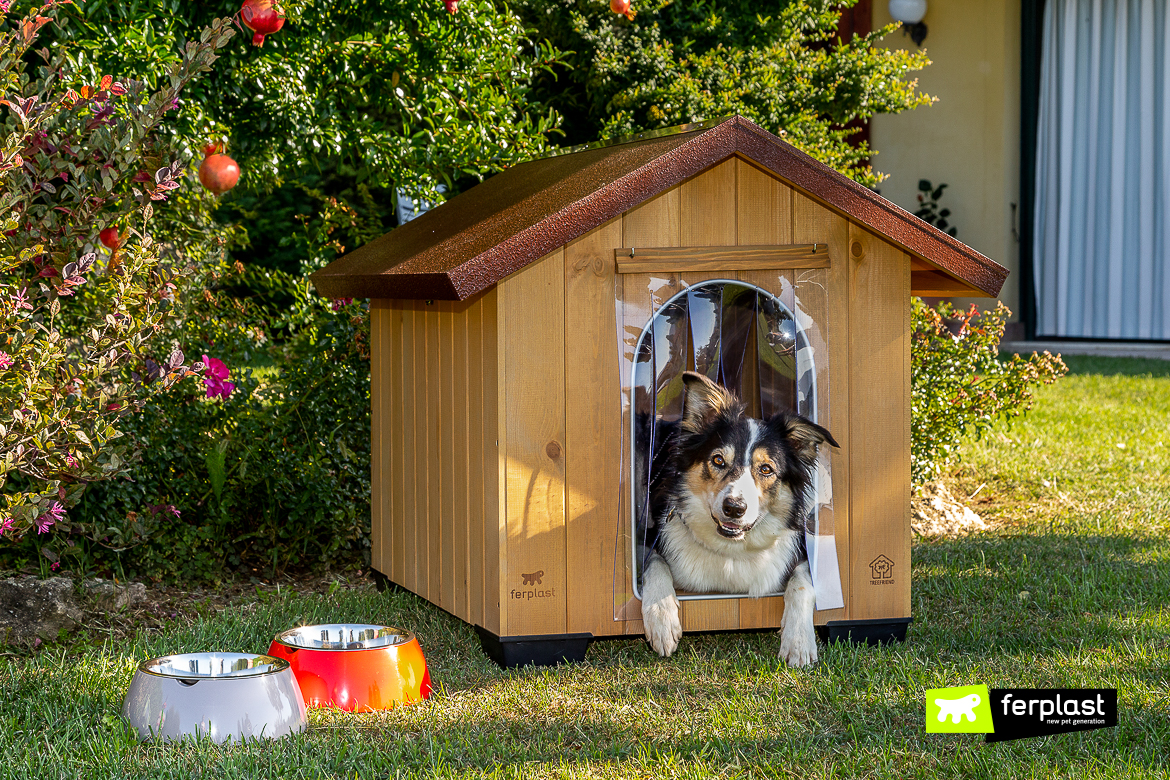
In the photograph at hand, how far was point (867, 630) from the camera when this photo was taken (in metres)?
3.81

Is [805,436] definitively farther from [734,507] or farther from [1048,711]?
[1048,711]

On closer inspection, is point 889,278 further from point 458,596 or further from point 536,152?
point 536,152

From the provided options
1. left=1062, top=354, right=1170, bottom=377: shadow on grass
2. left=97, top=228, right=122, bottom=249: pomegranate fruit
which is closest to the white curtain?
left=1062, top=354, right=1170, bottom=377: shadow on grass

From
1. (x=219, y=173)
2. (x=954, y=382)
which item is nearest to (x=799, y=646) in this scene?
(x=219, y=173)

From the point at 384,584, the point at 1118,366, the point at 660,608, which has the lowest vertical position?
the point at 384,584

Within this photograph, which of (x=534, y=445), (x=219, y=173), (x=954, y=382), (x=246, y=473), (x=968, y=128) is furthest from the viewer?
(x=968, y=128)

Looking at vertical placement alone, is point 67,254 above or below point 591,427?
above

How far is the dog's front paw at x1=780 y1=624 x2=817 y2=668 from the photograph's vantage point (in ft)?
11.8

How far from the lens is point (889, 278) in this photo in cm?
376

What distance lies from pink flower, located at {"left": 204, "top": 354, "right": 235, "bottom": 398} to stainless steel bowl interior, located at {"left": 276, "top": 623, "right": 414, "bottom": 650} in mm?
1586

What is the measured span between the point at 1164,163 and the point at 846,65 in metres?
6.81

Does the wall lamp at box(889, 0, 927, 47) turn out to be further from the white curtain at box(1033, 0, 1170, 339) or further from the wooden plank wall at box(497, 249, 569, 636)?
the wooden plank wall at box(497, 249, 569, 636)

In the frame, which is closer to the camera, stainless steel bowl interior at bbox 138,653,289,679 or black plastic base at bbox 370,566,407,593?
stainless steel bowl interior at bbox 138,653,289,679

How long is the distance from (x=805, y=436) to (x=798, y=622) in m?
0.57
